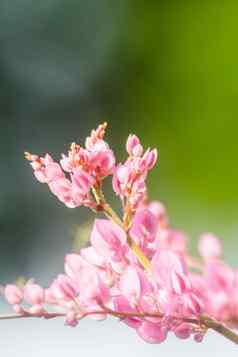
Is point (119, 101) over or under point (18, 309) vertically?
over

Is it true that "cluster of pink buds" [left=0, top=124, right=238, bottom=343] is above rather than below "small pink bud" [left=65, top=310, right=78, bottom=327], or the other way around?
above

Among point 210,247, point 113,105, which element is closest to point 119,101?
point 113,105

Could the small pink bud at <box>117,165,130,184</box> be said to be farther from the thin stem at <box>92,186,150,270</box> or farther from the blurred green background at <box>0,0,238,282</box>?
the blurred green background at <box>0,0,238,282</box>

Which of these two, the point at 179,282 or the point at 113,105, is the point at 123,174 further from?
the point at 113,105

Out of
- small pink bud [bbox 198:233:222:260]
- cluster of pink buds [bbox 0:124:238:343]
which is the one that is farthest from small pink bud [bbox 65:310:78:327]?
small pink bud [bbox 198:233:222:260]

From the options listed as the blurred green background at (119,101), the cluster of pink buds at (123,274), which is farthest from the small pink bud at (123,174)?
the blurred green background at (119,101)

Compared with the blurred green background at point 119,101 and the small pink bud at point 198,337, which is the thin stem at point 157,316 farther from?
the blurred green background at point 119,101
